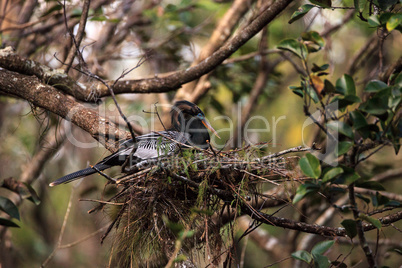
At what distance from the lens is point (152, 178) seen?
10.0ft

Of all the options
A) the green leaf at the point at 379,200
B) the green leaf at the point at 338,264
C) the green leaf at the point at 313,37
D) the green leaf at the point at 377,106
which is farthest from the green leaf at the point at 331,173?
the green leaf at the point at 338,264

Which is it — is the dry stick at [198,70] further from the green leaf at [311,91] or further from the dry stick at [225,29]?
the dry stick at [225,29]

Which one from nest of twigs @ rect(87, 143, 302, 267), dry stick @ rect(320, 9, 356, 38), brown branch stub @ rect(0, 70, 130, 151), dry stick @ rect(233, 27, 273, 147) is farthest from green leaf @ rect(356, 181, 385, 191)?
dry stick @ rect(320, 9, 356, 38)

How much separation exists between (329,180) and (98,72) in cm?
396

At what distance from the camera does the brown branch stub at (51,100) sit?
335 cm

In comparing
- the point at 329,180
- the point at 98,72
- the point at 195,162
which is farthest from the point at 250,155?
the point at 98,72

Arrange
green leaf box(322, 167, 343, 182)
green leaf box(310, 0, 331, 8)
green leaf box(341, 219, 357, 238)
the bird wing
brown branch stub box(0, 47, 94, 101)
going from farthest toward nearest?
the bird wing, brown branch stub box(0, 47, 94, 101), green leaf box(310, 0, 331, 8), green leaf box(341, 219, 357, 238), green leaf box(322, 167, 343, 182)

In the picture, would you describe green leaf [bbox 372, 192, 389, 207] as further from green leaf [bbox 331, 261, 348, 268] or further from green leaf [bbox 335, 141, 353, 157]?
green leaf [bbox 335, 141, 353, 157]

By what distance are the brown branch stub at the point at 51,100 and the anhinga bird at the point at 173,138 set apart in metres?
0.26

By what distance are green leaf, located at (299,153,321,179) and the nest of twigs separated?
2.52 feet

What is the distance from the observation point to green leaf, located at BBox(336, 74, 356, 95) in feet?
7.01

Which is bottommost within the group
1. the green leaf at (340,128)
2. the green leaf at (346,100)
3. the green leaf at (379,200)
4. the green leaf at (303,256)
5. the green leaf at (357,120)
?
the green leaf at (303,256)

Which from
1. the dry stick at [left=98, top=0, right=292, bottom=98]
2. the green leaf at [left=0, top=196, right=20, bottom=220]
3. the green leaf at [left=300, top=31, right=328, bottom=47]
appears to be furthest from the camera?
the dry stick at [left=98, top=0, right=292, bottom=98]

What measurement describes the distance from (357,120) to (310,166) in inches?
13.9
